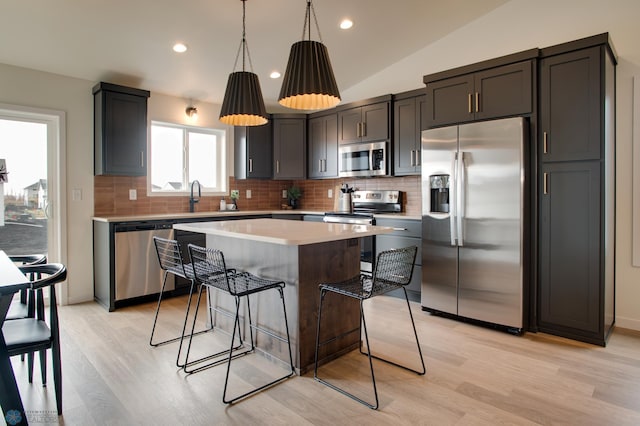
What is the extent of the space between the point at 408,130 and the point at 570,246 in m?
2.04

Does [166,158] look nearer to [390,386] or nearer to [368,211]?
[368,211]

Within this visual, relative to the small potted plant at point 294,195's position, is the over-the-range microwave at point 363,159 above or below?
above

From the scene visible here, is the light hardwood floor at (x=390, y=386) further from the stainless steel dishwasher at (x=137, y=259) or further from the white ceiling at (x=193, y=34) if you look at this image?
the white ceiling at (x=193, y=34)

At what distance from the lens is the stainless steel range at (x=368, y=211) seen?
4455 mm

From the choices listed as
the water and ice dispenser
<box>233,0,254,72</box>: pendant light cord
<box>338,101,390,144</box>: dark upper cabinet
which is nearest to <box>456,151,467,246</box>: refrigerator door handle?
the water and ice dispenser

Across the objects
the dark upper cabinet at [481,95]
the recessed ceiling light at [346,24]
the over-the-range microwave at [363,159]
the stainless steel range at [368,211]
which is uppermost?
the recessed ceiling light at [346,24]

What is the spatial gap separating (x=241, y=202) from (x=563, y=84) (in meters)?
4.02

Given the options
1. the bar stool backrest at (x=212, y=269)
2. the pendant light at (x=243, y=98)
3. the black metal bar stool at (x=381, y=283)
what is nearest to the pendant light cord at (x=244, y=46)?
the pendant light at (x=243, y=98)

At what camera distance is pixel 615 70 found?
3.21 metres

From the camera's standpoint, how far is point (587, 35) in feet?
11.1

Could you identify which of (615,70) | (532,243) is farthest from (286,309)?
(615,70)

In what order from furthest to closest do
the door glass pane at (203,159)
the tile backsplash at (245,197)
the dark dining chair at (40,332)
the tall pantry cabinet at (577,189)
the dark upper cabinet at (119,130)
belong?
1. the door glass pane at (203,159)
2. the tile backsplash at (245,197)
3. the dark upper cabinet at (119,130)
4. the tall pantry cabinet at (577,189)
5. the dark dining chair at (40,332)

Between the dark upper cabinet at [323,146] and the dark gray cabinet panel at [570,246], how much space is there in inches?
104

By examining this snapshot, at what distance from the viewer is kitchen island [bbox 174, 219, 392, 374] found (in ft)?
7.86
